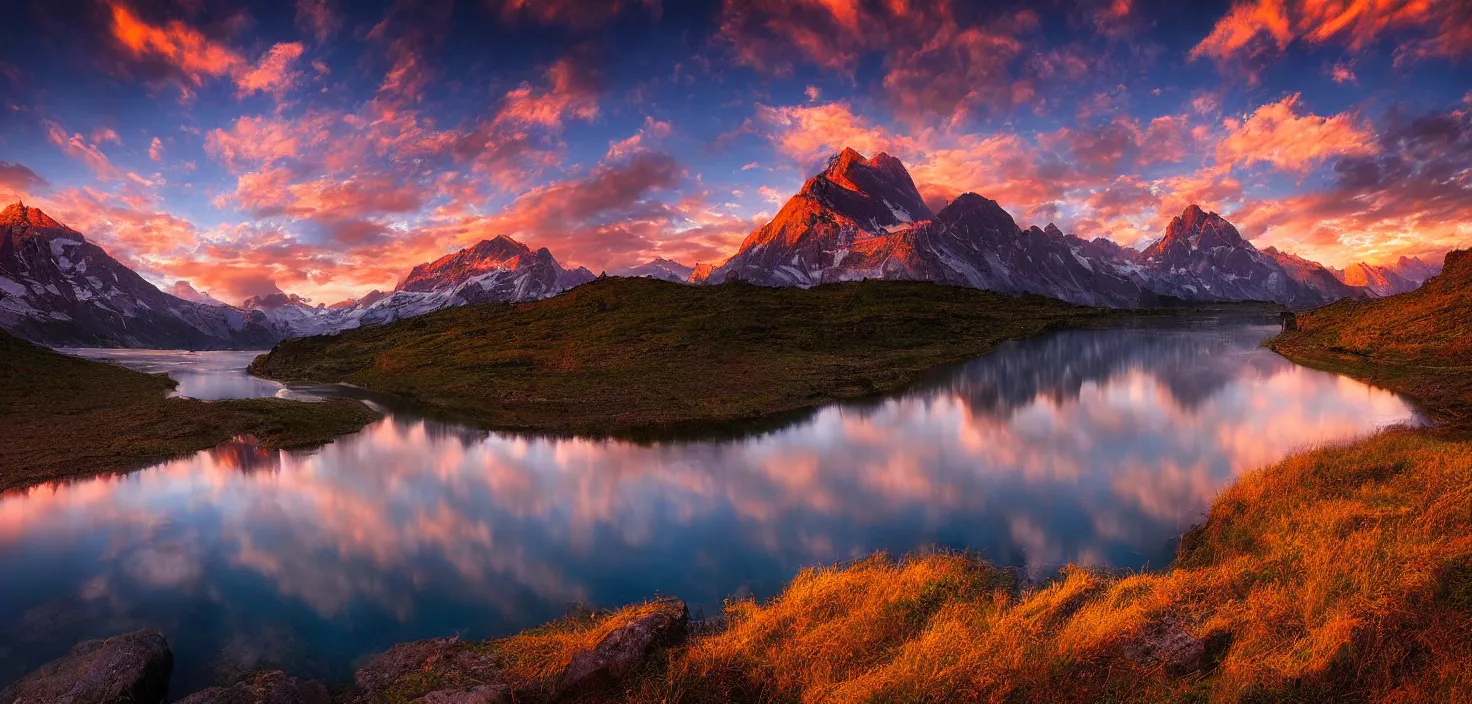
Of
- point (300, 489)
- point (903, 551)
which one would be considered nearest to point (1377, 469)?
point (903, 551)

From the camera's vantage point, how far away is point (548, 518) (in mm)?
27219

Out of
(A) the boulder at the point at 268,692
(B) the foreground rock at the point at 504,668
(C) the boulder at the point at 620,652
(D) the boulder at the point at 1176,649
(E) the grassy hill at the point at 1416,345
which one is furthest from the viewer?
(E) the grassy hill at the point at 1416,345

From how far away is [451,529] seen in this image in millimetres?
26078

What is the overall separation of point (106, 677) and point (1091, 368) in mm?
83058

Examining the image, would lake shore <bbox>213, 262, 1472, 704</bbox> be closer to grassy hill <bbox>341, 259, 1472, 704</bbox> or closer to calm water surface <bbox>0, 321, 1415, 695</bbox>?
grassy hill <bbox>341, 259, 1472, 704</bbox>

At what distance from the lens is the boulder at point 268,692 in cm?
1277

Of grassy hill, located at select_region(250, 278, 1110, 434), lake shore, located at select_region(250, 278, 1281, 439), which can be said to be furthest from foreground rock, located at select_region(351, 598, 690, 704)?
grassy hill, located at select_region(250, 278, 1110, 434)

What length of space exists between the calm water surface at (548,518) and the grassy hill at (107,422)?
10.5 feet

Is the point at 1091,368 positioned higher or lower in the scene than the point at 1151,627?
higher

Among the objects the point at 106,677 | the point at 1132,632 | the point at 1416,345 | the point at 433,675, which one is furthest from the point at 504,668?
the point at 1416,345

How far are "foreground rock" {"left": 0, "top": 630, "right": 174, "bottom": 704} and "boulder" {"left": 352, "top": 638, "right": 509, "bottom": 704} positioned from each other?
436 cm

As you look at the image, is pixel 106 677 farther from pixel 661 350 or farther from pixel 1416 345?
pixel 1416 345

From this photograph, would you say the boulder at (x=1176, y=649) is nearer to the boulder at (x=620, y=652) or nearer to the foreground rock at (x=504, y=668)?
the boulder at (x=620, y=652)

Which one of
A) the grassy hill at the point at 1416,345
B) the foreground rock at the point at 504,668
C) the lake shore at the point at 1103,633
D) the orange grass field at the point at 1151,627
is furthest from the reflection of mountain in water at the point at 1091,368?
the foreground rock at the point at 504,668
